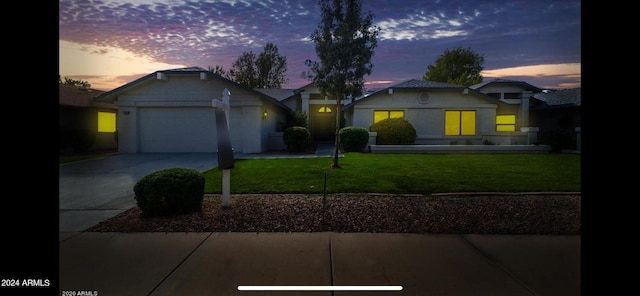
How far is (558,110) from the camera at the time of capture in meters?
20.8

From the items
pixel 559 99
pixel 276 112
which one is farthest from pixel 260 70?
pixel 559 99

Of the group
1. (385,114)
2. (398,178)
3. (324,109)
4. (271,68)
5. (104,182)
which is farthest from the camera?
(271,68)

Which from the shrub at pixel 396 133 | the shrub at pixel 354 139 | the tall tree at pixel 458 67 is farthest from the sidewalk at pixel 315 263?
the tall tree at pixel 458 67

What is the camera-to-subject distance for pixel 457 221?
466 cm

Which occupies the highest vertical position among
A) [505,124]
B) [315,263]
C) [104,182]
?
[505,124]

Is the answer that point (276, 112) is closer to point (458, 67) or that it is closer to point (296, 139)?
point (296, 139)

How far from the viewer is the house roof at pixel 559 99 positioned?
19.1m

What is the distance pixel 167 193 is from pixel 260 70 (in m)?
28.5

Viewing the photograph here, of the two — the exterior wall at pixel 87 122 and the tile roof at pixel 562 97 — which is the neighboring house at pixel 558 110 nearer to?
the tile roof at pixel 562 97

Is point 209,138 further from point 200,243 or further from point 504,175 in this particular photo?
point 504,175

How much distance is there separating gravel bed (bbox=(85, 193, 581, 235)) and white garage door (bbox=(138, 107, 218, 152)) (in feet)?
24.0

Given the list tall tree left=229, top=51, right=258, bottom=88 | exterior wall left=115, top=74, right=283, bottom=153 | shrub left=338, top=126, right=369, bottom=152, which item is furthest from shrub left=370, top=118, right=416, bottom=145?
tall tree left=229, top=51, right=258, bottom=88

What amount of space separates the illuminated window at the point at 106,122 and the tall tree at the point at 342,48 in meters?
13.5
